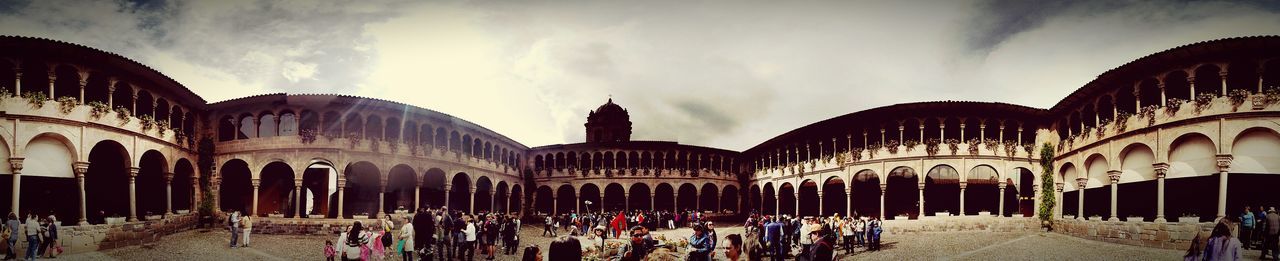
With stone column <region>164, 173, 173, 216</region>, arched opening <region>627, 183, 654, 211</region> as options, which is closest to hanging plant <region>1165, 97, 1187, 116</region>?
stone column <region>164, 173, 173, 216</region>

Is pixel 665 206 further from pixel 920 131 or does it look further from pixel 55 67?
pixel 55 67

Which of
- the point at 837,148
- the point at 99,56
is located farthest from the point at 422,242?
the point at 837,148

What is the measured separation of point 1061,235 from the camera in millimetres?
23547

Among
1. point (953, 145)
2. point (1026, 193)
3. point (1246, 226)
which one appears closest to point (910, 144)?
point (953, 145)

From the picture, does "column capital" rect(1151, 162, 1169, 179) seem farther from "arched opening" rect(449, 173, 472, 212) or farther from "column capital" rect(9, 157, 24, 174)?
"arched opening" rect(449, 173, 472, 212)

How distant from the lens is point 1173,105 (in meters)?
18.2

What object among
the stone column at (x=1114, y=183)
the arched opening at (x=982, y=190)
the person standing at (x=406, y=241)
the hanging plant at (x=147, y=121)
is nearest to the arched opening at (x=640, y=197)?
the arched opening at (x=982, y=190)

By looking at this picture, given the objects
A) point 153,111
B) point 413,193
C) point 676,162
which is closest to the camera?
point 153,111

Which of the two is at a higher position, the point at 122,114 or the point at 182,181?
the point at 122,114

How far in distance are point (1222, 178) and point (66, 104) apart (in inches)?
1047

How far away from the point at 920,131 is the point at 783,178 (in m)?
11.8

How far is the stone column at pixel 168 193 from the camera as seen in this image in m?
16.0

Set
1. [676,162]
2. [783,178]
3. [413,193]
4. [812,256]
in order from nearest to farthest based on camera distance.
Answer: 1. [812,256]
2. [413,193]
3. [783,178]
4. [676,162]

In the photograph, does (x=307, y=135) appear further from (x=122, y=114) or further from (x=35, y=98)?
(x=35, y=98)
